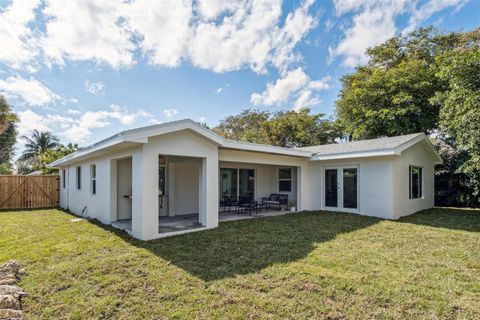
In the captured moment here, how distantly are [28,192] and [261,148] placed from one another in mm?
14169

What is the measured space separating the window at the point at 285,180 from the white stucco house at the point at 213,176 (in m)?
0.05

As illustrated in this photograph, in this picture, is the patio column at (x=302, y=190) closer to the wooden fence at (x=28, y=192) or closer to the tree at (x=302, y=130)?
the tree at (x=302, y=130)

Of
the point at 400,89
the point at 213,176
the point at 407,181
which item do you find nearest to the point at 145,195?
the point at 213,176

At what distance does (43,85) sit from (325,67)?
1776cm

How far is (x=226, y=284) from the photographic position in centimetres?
420

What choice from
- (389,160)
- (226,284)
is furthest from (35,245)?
(389,160)

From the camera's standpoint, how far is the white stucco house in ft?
23.0

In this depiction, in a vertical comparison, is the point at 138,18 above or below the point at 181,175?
above

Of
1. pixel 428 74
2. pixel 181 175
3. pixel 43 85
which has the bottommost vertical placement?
pixel 181 175

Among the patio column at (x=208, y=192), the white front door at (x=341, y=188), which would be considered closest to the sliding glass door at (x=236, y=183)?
the white front door at (x=341, y=188)

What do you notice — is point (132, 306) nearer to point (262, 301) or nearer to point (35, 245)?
point (262, 301)

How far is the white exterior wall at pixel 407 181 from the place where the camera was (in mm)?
10508

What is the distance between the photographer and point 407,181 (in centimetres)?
1129

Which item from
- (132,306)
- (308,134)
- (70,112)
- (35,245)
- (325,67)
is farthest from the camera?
(308,134)
